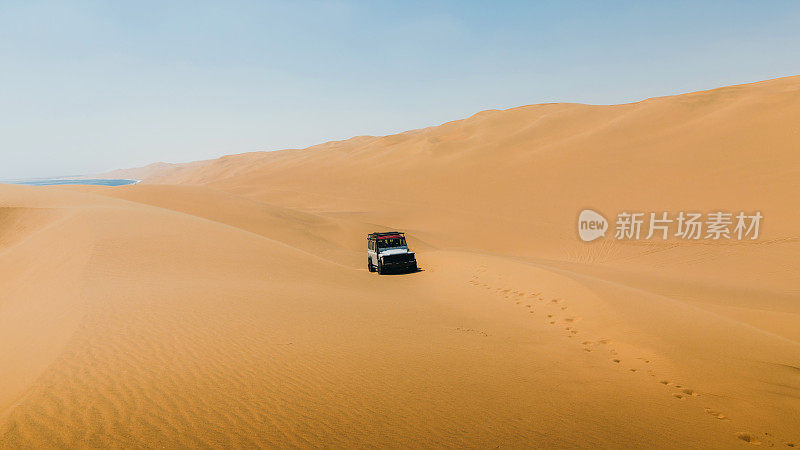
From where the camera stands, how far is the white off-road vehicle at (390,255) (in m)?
18.4

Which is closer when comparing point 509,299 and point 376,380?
point 376,380

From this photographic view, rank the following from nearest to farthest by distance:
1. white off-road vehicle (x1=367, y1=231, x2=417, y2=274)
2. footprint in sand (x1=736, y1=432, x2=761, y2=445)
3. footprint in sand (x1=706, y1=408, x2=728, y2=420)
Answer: footprint in sand (x1=736, y1=432, x2=761, y2=445)
footprint in sand (x1=706, y1=408, x2=728, y2=420)
white off-road vehicle (x1=367, y1=231, x2=417, y2=274)

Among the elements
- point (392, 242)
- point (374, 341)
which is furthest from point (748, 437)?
point (392, 242)

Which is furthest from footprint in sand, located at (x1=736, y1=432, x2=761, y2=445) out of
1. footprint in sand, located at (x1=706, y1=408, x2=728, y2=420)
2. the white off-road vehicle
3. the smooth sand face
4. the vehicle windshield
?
the vehicle windshield

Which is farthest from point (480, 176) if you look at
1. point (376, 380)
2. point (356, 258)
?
point (376, 380)

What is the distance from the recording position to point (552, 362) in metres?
7.34

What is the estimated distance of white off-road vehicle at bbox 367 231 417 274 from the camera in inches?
723

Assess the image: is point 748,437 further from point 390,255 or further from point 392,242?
point 392,242

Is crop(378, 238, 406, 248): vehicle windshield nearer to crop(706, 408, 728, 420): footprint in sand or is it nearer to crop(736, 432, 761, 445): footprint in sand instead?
crop(706, 408, 728, 420): footprint in sand

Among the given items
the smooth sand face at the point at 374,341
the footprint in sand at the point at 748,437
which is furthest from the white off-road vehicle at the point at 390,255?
the footprint in sand at the point at 748,437

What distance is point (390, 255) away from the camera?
1839cm

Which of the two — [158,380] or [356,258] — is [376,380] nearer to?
[158,380]

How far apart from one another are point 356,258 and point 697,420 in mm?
20950

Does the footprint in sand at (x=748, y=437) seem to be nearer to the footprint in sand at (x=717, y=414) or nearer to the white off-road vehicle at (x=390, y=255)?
the footprint in sand at (x=717, y=414)
